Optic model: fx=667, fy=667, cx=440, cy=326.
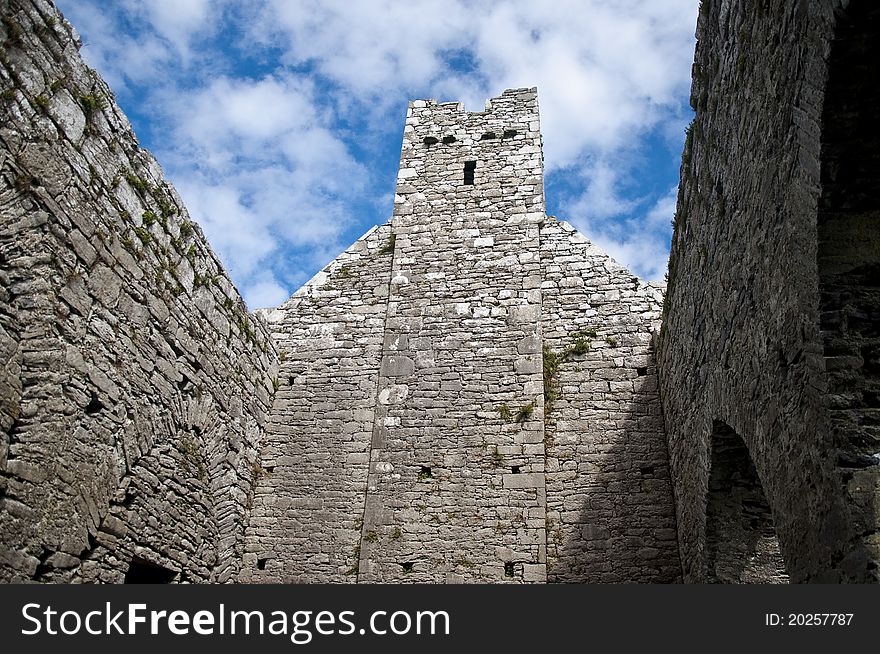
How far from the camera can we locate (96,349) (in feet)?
19.0

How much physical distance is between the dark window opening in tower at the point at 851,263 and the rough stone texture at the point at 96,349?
5244mm

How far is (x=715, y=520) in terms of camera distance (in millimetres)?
5746

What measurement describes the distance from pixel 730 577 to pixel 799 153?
13.9 ft

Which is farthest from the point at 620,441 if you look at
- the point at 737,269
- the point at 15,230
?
the point at 15,230

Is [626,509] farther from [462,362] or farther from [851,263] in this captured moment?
[851,263]

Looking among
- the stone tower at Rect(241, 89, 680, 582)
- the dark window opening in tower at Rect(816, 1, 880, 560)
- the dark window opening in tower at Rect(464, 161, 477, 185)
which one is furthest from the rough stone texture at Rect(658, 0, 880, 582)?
the dark window opening in tower at Rect(464, 161, 477, 185)

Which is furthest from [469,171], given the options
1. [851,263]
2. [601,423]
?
[851,263]

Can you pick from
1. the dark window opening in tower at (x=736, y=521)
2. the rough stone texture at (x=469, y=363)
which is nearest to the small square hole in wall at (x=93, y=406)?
the rough stone texture at (x=469, y=363)

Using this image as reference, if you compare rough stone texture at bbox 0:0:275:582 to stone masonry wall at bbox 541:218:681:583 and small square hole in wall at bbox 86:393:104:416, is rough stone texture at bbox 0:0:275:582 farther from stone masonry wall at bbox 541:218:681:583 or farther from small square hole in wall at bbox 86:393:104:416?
stone masonry wall at bbox 541:218:681:583

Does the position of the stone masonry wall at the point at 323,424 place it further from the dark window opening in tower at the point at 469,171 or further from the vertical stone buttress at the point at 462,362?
the dark window opening in tower at the point at 469,171

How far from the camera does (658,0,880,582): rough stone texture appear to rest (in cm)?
275

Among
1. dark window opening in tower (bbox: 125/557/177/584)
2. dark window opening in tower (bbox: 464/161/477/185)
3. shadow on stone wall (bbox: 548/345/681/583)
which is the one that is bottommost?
dark window opening in tower (bbox: 125/557/177/584)

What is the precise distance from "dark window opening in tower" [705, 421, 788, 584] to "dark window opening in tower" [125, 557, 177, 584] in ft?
17.0

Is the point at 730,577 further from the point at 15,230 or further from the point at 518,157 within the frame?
the point at 518,157
